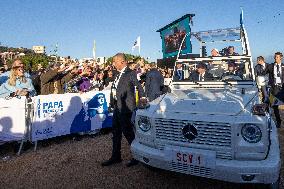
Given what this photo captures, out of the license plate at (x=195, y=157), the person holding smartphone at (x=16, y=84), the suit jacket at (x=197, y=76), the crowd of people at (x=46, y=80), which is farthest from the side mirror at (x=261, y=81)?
the person holding smartphone at (x=16, y=84)

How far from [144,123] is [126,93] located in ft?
4.36

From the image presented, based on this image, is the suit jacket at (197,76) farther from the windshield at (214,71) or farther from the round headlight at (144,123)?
the round headlight at (144,123)

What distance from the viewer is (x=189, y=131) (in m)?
4.27

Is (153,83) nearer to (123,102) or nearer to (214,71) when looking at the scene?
(123,102)

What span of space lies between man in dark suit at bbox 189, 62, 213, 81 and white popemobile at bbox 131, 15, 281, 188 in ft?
2.04

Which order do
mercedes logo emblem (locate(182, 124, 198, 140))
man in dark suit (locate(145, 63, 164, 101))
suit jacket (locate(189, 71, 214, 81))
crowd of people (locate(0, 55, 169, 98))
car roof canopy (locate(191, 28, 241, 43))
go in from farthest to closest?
man in dark suit (locate(145, 63, 164, 101)) < crowd of people (locate(0, 55, 169, 98)) < car roof canopy (locate(191, 28, 241, 43)) < suit jacket (locate(189, 71, 214, 81)) < mercedes logo emblem (locate(182, 124, 198, 140))

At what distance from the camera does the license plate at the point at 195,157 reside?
3.99 m

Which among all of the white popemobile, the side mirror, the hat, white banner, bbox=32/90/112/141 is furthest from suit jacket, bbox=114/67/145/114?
white banner, bbox=32/90/112/141

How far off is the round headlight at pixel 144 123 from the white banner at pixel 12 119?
11.8ft

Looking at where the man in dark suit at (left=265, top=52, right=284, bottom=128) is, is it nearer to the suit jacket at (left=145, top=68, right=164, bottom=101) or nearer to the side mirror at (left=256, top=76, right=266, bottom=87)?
the suit jacket at (left=145, top=68, right=164, bottom=101)

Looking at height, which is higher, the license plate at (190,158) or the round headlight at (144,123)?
the round headlight at (144,123)

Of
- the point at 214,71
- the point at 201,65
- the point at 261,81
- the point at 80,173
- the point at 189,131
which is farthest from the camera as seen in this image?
the point at 201,65

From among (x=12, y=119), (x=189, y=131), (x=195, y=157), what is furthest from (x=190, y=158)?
(x=12, y=119)

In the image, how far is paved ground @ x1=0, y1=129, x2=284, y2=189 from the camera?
5027 millimetres
